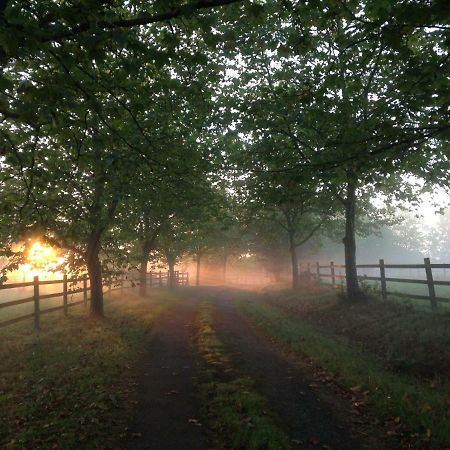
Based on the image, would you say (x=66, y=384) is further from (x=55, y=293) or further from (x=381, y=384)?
(x=55, y=293)

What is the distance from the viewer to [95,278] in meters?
17.6

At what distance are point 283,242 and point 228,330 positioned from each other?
23980 mm

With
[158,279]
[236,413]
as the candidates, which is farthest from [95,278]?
[158,279]

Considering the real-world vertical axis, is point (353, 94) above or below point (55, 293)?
above

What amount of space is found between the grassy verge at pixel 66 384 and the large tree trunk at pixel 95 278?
209 cm

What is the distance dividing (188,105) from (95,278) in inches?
366

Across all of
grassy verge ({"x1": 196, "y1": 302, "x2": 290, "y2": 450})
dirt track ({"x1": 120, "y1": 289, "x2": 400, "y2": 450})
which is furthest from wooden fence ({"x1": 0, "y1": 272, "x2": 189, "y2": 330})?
grassy verge ({"x1": 196, "y1": 302, "x2": 290, "y2": 450})

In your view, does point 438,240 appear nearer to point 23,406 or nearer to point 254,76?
point 254,76

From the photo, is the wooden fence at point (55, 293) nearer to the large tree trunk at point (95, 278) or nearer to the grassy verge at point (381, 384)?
the large tree trunk at point (95, 278)

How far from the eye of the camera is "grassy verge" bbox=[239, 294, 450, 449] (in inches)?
241

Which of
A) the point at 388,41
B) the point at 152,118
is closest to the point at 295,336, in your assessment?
the point at 152,118

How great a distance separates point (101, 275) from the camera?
59.8 feet

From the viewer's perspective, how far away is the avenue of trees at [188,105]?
5316 mm

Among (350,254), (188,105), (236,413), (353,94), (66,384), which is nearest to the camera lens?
(236,413)
